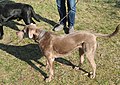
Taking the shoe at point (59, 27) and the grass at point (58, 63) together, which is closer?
the grass at point (58, 63)

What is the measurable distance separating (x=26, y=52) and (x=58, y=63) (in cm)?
82

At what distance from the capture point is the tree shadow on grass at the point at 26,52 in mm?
5723

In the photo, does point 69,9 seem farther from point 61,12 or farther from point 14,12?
point 14,12

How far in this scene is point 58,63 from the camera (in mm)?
5578

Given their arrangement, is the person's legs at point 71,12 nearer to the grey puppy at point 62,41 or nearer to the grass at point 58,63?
the grass at point 58,63

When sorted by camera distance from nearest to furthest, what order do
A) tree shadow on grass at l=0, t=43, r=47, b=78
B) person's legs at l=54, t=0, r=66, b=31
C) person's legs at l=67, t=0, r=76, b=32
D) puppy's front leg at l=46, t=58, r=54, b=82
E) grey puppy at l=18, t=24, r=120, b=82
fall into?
1. grey puppy at l=18, t=24, r=120, b=82
2. puppy's front leg at l=46, t=58, r=54, b=82
3. tree shadow on grass at l=0, t=43, r=47, b=78
4. person's legs at l=67, t=0, r=76, b=32
5. person's legs at l=54, t=0, r=66, b=31

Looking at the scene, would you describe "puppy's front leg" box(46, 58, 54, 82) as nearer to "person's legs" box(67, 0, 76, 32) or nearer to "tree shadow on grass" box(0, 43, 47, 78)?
"tree shadow on grass" box(0, 43, 47, 78)

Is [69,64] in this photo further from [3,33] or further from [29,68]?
[3,33]

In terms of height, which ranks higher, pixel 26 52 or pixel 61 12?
pixel 61 12

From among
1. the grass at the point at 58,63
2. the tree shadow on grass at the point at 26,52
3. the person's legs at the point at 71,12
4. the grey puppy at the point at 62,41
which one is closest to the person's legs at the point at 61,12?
the person's legs at the point at 71,12

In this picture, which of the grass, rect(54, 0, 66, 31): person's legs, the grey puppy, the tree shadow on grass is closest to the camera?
the grey puppy

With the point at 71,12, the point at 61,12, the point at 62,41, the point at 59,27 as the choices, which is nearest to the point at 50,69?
the point at 62,41

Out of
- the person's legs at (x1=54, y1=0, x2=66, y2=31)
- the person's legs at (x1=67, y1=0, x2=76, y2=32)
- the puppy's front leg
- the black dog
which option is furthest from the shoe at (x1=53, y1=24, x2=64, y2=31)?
the puppy's front leg

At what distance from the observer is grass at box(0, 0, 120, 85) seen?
5133mm
